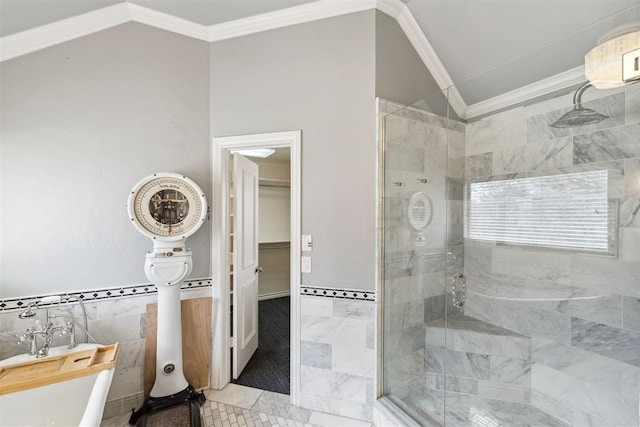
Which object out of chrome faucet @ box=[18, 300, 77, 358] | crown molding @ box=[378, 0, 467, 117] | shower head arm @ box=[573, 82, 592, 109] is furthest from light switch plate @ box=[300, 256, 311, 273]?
shower head arm @ box=[573, 82, 592, 109]

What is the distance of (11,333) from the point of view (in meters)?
1.62

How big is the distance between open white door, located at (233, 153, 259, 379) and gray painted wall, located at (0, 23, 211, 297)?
0.25 m

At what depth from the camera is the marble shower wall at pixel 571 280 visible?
156cm

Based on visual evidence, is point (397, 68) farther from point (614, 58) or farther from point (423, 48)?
point (614, 58)

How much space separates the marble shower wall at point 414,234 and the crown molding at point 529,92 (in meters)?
→ 0.18

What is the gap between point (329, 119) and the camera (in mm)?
1855

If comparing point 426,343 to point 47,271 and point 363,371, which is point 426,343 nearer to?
point 363,371

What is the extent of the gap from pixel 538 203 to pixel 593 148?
0.47 meters

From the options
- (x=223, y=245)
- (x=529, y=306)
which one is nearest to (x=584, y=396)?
(x=529, y=306)

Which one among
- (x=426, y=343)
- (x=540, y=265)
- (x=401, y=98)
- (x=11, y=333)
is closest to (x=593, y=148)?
(x=540, y=265)

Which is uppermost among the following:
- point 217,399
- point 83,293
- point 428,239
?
point 428,239

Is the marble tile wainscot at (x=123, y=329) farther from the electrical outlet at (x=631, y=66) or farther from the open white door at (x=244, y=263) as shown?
the electrical outlet at (x=631, y=66)

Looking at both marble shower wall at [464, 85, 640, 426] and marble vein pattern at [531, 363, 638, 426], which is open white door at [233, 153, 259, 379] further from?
marble vein pattern at [531, 363, 638, 426]

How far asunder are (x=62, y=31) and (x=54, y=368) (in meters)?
2.09
